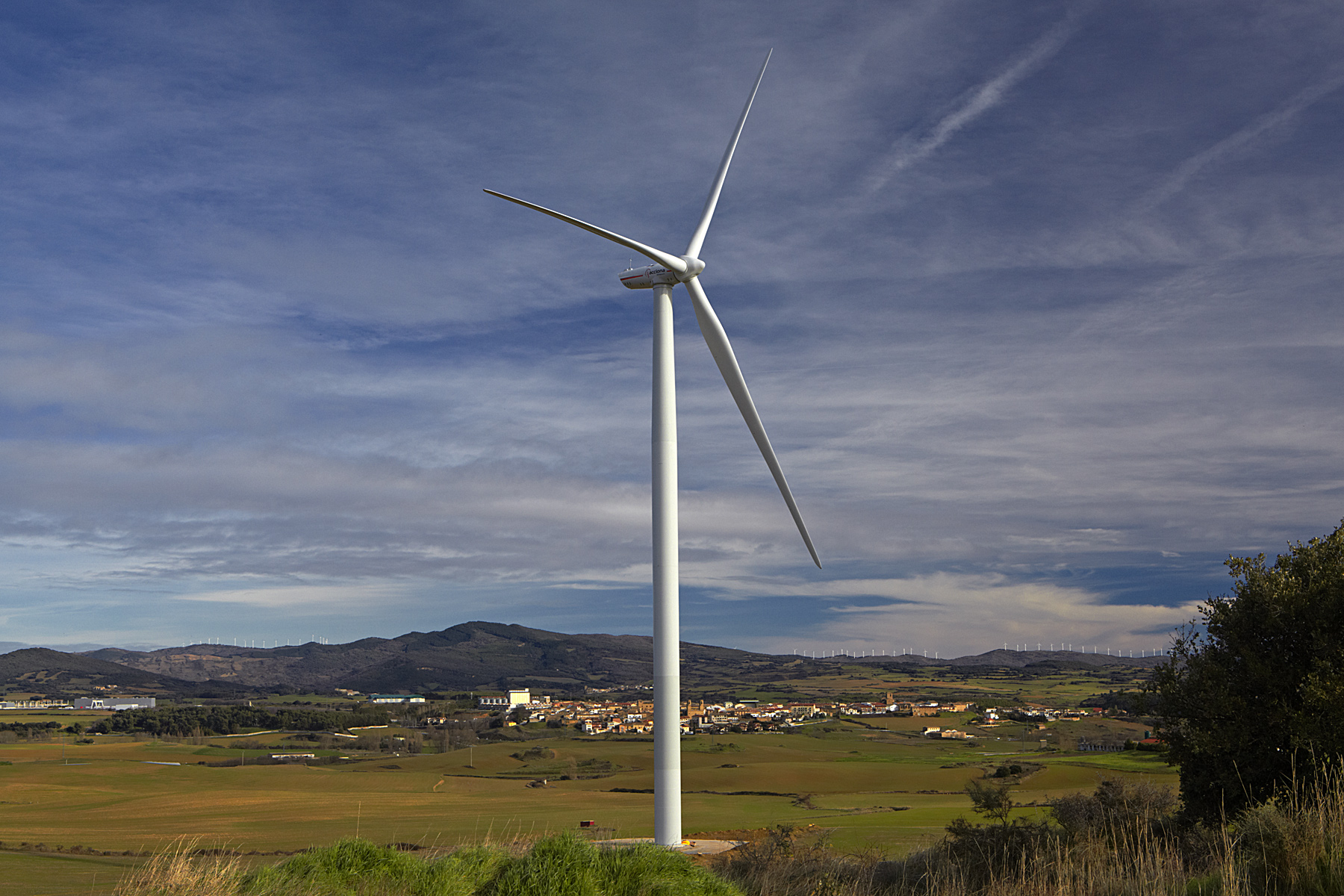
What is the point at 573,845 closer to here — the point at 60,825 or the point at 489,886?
the point at 489,886

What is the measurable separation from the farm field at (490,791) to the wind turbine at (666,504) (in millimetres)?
10547

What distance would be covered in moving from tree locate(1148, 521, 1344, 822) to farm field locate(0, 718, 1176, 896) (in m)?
13.0

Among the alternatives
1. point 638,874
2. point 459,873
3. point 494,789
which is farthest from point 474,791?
point 459,873

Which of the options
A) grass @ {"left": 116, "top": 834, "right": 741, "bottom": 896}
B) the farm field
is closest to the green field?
the farm field

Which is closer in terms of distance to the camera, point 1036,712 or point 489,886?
point 489,886

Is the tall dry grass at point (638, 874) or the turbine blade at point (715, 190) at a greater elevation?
the turbine blade at point (715, 190)

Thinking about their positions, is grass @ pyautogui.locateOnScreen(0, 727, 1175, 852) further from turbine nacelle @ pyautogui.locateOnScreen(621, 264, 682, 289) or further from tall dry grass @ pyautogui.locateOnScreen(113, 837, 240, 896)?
tall dry grass @ pyautogui.locateOnScreen(113, 837, 240, 896)

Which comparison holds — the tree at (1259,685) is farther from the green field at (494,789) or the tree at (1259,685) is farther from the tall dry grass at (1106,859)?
the green field at (494,789)

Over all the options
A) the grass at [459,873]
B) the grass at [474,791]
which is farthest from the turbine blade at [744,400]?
the grass at [459,873]

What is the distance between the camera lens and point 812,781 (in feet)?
405

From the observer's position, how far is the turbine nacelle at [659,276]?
32.4 m

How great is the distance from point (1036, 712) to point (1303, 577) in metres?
189

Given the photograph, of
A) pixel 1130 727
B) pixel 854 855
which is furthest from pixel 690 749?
pixel 854 855

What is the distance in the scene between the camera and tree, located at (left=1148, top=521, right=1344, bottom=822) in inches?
925
